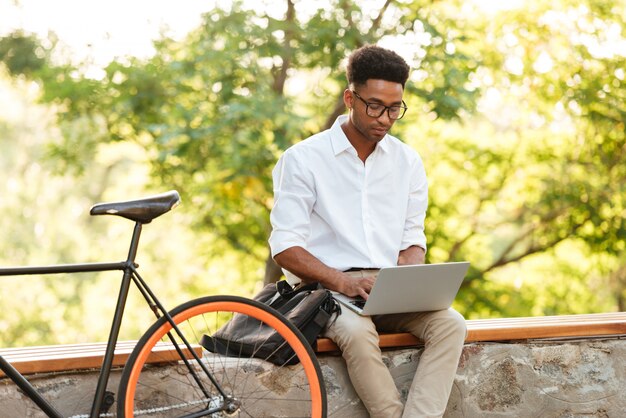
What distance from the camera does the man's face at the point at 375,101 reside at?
136 inches

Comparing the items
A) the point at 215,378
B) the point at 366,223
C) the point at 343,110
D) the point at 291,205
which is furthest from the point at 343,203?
the point at 343,110

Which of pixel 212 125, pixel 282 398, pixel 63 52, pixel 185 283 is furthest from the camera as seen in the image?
pixel 185 283

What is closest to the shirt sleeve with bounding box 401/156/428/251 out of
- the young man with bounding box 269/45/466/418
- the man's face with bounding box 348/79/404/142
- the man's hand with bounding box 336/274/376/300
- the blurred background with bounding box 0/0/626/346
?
the young man with bounding box 269/45/466/418

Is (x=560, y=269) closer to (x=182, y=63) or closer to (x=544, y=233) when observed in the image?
(x=544, y=233)

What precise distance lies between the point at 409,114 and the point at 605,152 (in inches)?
86.2

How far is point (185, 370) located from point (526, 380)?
4.58 ft

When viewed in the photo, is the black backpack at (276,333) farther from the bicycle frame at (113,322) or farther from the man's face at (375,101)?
the man's face at (375,101)

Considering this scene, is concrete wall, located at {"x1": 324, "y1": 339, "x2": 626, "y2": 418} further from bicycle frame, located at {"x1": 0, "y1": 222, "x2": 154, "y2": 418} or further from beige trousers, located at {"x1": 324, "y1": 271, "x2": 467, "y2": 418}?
bicycle frame, located at {"x1": 0, "y1": 222, "x2": 154, "y2": 418}

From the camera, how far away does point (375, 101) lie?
3.46m

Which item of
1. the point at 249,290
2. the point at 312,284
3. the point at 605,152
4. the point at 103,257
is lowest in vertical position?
the point at 103,257

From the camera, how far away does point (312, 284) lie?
132 inches

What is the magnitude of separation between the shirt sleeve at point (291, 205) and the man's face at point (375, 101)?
277 millimetres

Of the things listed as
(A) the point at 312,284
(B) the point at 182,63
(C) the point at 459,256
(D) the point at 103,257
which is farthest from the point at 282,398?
(D) the point at 103,257

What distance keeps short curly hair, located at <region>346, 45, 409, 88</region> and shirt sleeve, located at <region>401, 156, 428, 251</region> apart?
0.36 metres
